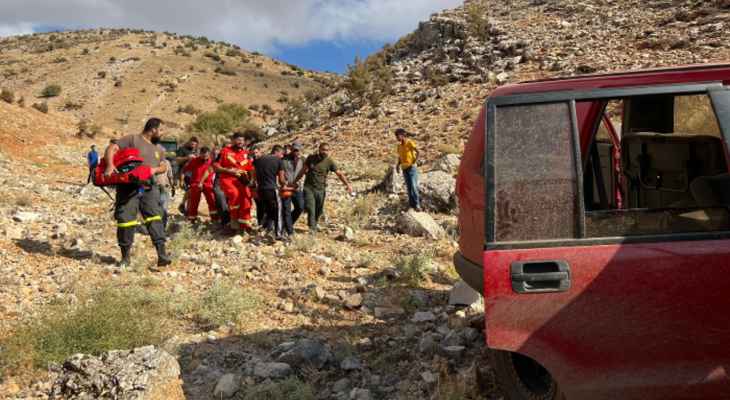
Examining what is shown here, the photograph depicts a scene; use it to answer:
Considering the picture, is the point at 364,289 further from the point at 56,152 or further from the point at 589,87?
the point at 56,152

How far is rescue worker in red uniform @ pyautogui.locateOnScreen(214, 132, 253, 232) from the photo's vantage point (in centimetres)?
799

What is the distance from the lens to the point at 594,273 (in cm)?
210

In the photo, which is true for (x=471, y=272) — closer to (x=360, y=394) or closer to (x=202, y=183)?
(x=360, y=394)

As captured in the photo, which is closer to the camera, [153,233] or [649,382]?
[649,382]

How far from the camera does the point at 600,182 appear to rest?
3.19m

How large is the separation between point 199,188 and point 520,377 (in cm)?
706

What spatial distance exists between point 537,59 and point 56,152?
17.8m

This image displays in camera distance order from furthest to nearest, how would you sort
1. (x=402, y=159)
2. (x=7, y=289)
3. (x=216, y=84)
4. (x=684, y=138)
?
(x=216, y=84) < (x=402, y=159) < (x=7, y=289) < (x=684, y=138)

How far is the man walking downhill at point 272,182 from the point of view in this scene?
7.82 metres

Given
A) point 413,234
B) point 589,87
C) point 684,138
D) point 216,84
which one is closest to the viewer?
point 589,87

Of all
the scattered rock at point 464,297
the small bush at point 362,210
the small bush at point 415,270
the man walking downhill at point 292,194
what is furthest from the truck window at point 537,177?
the small bush at point 362,210

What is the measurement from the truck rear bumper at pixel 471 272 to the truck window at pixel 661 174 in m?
0.59

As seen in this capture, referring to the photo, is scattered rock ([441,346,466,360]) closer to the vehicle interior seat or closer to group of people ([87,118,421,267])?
the vehicle interior seat

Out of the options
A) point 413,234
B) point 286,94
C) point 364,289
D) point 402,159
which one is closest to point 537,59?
point 402,159
